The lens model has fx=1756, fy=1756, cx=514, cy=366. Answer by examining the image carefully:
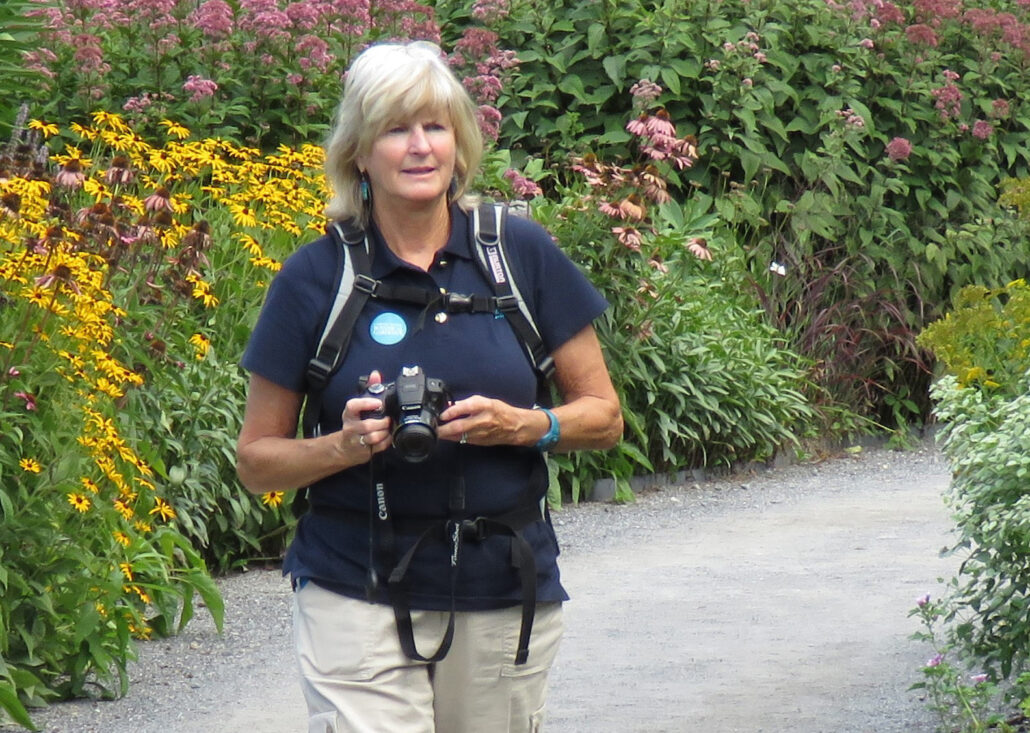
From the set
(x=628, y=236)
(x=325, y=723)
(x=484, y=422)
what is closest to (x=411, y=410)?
(x=484, y=422)

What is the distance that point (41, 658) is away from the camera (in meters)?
5.12

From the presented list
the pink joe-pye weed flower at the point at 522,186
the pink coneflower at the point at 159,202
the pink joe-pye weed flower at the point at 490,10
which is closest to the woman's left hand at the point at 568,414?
the pink coneflower at the point at 159,202

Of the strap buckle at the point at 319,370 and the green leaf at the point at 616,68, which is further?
the green leaf at the point at 616,68

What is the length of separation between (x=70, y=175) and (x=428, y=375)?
345 cm

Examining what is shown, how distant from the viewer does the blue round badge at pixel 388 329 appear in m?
3.14

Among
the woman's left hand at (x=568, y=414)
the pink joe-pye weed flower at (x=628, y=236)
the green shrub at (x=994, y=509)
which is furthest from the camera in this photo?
the pink joe-pye weed flower at (x=628, y=236)

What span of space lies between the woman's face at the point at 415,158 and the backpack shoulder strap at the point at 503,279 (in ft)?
0.35

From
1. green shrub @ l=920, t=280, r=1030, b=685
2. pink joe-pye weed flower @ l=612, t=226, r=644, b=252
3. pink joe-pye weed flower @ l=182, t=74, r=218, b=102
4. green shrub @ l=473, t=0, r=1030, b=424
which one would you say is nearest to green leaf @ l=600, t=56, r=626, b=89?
green shrub @ l=473, t=0, r=1030, b=424

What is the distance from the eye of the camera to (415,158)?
3186mm

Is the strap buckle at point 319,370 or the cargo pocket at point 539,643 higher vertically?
the strap buckle at point 319,370

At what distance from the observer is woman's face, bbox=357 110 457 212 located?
3184 mm

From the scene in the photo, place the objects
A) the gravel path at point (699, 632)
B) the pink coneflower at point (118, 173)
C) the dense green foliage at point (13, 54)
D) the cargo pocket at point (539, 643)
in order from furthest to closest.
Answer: the dense green foliage at point (13, 54) → the pink coneflower at point (118, 173) → the gravel path at point (699, 632) → the cargo pocket at point (539, 643)

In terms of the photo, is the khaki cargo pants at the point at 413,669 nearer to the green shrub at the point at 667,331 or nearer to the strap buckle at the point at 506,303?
the strap buckle at the point at 506,303

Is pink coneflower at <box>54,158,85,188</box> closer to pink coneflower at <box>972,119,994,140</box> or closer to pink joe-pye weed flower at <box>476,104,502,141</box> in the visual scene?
pink joe-pye weed flower at <box>476,104,502,141</box>
